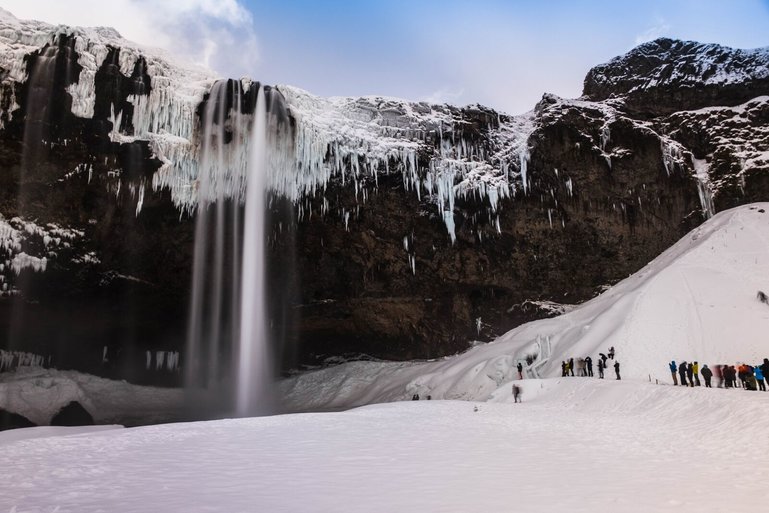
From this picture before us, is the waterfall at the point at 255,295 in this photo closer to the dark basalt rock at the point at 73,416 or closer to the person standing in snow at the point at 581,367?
the dark basalt rock at the point at 73,416

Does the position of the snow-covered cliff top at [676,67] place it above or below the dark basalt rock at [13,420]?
above

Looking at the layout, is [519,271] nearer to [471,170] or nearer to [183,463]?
[471,170]

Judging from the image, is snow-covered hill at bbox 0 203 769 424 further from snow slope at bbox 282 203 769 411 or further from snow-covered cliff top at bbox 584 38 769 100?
snow-covered cliff top at bbox 584 38 769 100

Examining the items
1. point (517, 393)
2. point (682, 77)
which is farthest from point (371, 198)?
point (682, 77)

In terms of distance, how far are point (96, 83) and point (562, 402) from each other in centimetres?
2795

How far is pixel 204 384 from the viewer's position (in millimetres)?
38000

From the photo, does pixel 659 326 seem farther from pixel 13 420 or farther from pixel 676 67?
pixel 13 420

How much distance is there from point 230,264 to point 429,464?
28441mm

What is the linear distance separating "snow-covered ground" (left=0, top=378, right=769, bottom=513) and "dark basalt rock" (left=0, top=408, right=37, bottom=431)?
20.3 meters

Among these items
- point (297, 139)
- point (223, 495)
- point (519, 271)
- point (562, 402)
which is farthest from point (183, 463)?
point (519, 271)

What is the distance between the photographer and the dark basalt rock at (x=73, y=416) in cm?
2967

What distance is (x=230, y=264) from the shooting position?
3372cm

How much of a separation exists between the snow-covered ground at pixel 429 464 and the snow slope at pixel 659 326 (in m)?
9.96

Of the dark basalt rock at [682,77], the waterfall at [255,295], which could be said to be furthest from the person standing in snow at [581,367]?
the dark basalt rock at [682,77]
